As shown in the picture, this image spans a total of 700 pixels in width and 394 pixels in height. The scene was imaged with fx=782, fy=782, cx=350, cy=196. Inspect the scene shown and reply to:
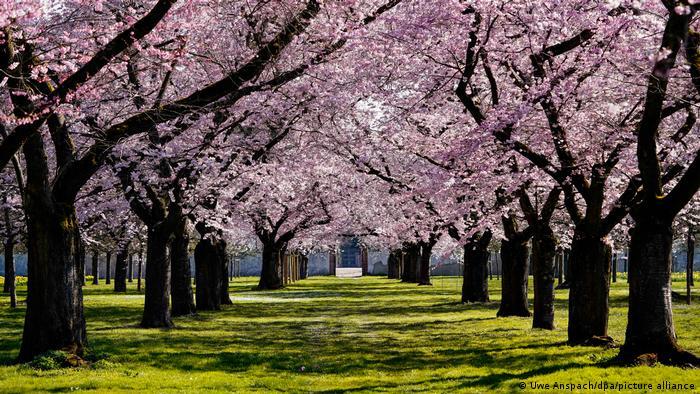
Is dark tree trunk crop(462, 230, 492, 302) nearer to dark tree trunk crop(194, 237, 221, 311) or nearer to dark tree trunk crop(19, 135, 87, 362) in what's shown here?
dark tree trunk crop(194, 237, 221, 311)

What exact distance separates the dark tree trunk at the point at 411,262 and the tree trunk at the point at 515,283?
117 feet

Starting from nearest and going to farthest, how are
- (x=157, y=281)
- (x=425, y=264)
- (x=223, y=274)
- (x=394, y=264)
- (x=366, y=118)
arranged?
(x=157, y=281), (x=366, y=118), (x=223, y=274), (x=425, y=264), (x=394, y=264)

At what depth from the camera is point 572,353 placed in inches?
624

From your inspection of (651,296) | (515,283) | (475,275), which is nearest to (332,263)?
(475,275)

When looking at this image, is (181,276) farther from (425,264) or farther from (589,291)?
(425,264)

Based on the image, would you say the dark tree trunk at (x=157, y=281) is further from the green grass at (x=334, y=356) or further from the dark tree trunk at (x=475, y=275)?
the dark tree trunk at (x=475, y=275)

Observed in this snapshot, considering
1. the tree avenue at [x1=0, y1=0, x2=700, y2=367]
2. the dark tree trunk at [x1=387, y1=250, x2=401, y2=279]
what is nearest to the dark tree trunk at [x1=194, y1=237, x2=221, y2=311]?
the tree avenue at [x1=0, y1=0, x2=700, y2=367]

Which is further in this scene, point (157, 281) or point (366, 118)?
point (366, 118)

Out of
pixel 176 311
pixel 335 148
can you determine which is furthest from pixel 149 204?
pixel 335 148

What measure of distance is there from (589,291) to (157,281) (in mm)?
12733

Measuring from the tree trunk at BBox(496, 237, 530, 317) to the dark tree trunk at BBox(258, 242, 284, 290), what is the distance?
26551 millimetres

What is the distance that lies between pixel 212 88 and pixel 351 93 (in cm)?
786

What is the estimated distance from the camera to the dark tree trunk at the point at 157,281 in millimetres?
23594

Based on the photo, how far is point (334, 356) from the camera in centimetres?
1681
